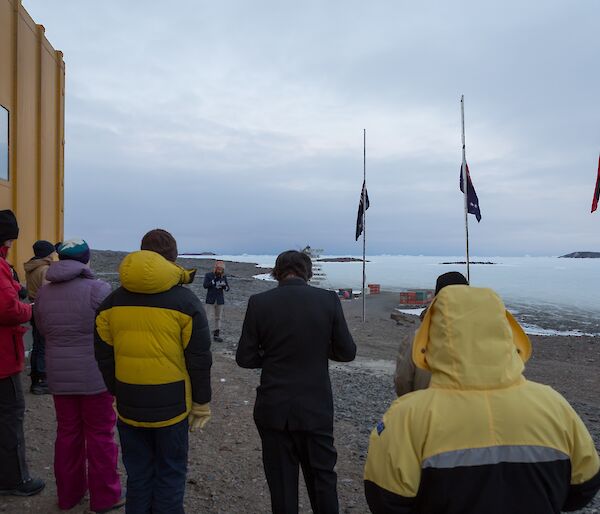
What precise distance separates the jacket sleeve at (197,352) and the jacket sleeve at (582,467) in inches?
→ 78.2

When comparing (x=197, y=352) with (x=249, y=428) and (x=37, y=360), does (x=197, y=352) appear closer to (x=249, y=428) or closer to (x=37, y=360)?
(x=249, y=428)

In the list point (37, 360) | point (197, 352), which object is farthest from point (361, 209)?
point (197, 352)

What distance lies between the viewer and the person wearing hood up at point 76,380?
132 inches

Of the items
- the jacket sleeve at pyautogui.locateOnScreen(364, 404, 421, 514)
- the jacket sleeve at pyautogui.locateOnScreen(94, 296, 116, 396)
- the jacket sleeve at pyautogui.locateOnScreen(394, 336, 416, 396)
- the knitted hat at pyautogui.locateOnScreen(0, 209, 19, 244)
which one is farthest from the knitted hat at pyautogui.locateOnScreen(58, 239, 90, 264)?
the jacket sleeve at pyautogui.locateOnScreen(364, 404, 421, 514)

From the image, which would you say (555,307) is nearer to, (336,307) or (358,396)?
(358,396)

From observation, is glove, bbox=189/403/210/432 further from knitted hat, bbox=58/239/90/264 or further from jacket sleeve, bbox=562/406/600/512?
jacket sleeve, bbox=562/406/600/512

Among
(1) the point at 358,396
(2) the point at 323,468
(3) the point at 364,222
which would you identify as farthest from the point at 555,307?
(2) the point at 323,468

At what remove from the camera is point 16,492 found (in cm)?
359

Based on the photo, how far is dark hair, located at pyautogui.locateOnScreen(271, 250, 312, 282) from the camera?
3.14 meters

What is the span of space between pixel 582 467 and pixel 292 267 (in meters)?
1.95

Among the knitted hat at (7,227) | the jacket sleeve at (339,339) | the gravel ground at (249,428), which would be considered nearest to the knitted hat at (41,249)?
the gravel ground at (249,428)

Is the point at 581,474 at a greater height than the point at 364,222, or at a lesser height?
lesser

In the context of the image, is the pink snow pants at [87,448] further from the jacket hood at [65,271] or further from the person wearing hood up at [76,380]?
the jacket hood at [65,271]

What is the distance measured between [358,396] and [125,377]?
16.6 feet
